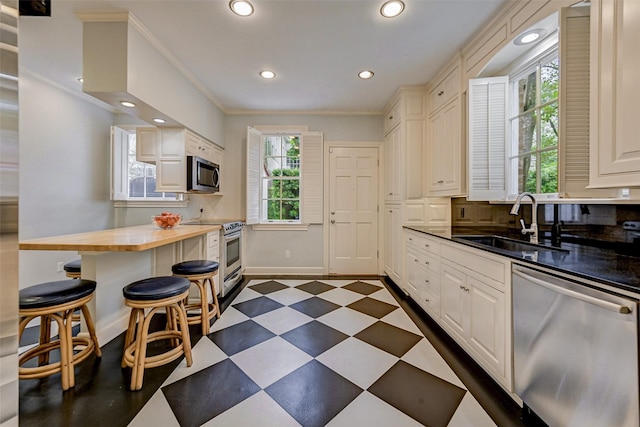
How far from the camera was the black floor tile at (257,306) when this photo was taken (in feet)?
9.16

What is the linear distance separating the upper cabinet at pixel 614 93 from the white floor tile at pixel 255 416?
2007 mm

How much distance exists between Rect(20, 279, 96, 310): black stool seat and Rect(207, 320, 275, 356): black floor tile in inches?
40.0

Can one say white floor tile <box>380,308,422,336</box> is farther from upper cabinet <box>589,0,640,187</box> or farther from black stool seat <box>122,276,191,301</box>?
black stool seat <box>122,276,191,301</box>

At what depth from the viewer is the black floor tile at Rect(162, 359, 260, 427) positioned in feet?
4.80

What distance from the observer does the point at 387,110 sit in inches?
154

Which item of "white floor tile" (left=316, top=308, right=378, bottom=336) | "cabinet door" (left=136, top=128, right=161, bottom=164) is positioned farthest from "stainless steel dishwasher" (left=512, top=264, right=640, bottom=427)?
"cabinet door" (left=136, top=128, right=161, bottom=164)

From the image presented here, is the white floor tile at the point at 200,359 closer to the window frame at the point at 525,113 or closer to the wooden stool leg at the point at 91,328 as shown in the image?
the wooden stool leg at the point at 91,328

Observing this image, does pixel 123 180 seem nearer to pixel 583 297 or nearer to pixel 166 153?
pixel 166 153

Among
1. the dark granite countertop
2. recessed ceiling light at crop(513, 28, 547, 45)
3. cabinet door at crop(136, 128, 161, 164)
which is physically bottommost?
the dark granite countertop

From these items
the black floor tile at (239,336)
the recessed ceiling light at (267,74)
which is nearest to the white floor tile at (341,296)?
the black floor tile at (239,336)

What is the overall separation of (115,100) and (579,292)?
10.8ft

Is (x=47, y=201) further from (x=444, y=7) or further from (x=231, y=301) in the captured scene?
(x=444, y=7)

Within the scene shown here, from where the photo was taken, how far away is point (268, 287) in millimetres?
3586

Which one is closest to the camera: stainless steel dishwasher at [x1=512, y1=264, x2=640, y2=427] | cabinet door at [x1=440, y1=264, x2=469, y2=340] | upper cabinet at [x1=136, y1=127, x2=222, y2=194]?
stainless steel dishwasher at [x1=512, y1=264, x2=640, y2=427]
